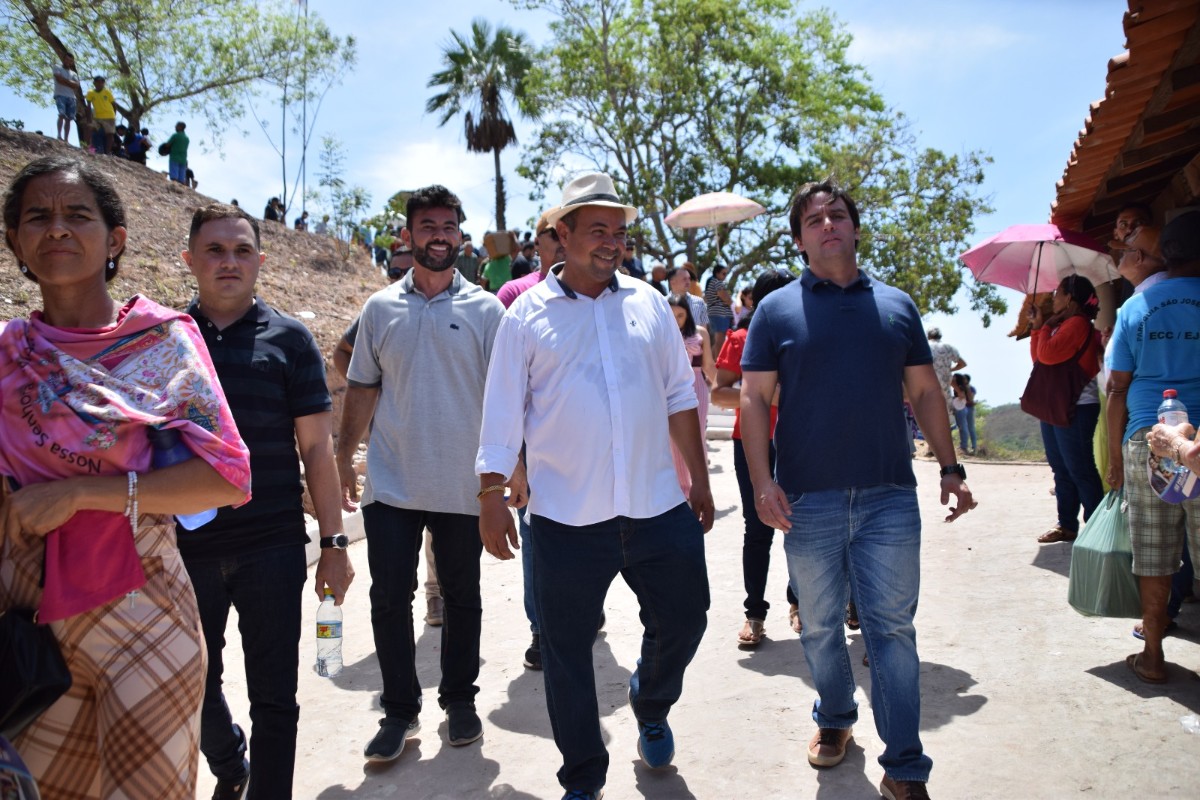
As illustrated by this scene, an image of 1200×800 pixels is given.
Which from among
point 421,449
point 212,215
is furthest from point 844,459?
point 212,215

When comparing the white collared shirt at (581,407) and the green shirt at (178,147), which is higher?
the green shirt at (178,147)

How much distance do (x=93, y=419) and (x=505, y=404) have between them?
59.6 inches

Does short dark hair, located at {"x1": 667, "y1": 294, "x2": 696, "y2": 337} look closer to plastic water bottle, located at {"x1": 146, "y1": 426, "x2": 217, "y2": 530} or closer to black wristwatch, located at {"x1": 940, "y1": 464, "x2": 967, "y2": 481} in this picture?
black wristwatch, located at {"x1": 940, "y1": 464, "x2": 967, "y2": 481}

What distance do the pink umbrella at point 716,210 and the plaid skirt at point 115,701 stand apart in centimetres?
1233

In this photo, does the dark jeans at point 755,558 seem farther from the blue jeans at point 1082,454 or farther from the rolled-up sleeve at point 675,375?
the blue jeans at point 1082,454

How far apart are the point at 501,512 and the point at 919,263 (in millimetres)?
26603

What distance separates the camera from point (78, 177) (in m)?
2.69

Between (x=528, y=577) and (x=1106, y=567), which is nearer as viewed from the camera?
(x=1106, y=567)

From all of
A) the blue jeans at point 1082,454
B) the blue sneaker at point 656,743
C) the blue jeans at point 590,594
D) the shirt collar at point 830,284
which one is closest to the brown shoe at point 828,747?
the blue sneaker at point 656,743

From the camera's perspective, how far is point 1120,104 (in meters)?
5.01

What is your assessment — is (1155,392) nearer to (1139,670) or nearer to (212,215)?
(1139,670)

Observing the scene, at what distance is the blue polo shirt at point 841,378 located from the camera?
3701 millimetres

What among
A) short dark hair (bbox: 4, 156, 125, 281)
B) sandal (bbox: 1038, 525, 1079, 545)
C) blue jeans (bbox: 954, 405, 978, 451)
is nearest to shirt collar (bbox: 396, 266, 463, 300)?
short dark hair (bbox: 4, 156, 125, 281)

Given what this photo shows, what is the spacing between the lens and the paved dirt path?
3842 mm
